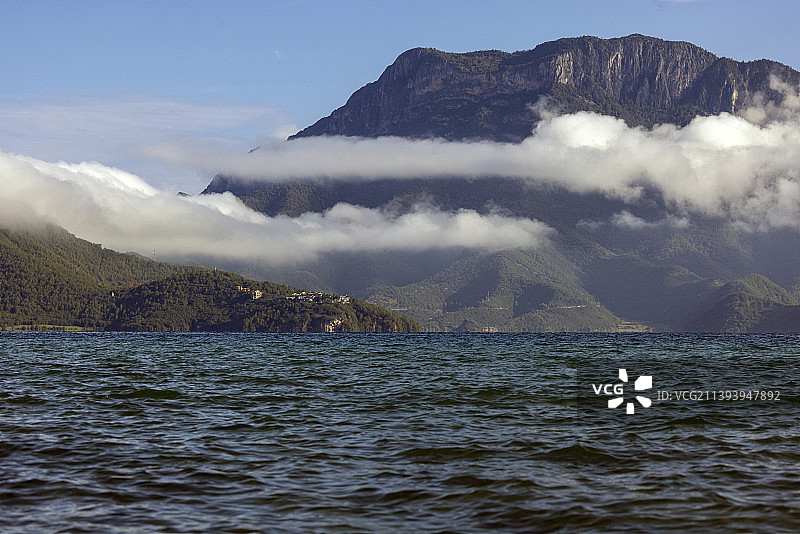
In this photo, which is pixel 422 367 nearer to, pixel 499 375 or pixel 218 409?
pixel 499 375

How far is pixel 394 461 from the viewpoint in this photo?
22.1 metres

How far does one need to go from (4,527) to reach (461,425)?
1683 centimetres

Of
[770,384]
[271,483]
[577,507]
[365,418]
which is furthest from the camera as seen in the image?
[770,384]

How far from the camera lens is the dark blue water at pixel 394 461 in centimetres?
1636

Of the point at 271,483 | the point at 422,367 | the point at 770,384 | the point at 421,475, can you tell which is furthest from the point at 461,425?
the point at 422,367

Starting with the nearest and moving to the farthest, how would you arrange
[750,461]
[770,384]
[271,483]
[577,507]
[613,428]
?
[577,507], [271,483], [750,461], [613,428], [770,384]

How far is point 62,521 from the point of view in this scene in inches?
631

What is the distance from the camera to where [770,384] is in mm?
45719

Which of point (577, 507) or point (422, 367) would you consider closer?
point (577, 507)

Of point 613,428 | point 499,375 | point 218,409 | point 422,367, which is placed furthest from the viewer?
point 422,367

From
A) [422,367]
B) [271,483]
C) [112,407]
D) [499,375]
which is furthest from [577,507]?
[422,367]

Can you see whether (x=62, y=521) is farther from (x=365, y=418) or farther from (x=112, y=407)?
(x=112, y=407)

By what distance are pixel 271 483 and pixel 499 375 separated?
122 feet

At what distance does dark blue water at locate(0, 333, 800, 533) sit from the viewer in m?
16.4
